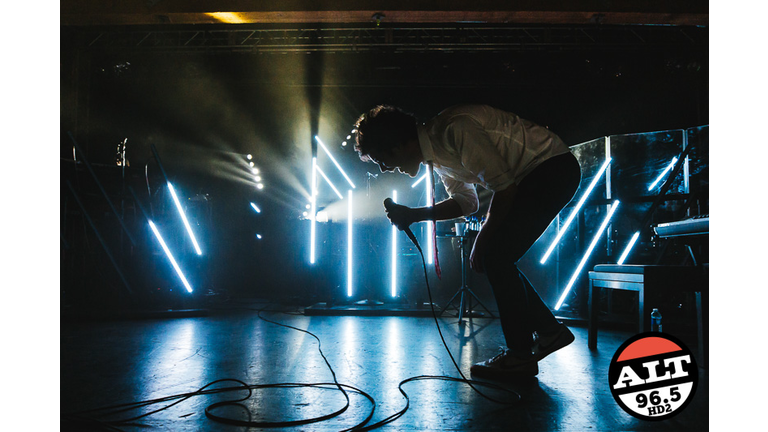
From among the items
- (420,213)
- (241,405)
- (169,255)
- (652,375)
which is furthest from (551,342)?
(169,255)

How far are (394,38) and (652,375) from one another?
6.09 meters

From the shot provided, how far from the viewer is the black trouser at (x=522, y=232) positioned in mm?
2043

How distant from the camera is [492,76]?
6738 mm

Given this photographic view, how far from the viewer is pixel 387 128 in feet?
6.98

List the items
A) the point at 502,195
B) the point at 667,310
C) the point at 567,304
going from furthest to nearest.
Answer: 1. the point at 567,304
2. the point at 667,310
3. the point at 502,195

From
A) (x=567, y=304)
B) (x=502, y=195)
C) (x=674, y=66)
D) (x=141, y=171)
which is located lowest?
(x=567, y=304)

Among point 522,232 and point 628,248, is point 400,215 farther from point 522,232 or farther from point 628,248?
point 628,248

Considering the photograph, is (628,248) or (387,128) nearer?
(387,128)

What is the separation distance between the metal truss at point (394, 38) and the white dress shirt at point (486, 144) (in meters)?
4.40

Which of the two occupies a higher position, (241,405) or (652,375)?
(652,375)

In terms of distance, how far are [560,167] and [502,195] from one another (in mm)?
330
